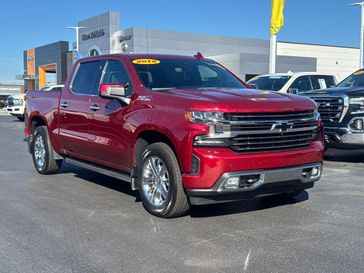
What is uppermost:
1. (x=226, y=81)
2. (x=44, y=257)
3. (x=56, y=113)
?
(x=226, y=81)

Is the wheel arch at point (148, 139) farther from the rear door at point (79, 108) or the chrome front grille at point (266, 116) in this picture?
the rear door at point (79, 108)

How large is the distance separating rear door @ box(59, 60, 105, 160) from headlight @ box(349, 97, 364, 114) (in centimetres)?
464

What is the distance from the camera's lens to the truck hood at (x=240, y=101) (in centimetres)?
510

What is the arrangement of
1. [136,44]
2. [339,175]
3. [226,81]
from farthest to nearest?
[136,44] → [339,175] → [226,81]

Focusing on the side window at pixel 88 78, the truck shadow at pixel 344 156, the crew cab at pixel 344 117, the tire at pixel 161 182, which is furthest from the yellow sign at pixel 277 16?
the tire at pixel 161 182

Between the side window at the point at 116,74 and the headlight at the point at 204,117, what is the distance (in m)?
1.34

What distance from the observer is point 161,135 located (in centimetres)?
564

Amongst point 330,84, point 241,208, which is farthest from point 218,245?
point 330,84

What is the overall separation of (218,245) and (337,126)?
521cm

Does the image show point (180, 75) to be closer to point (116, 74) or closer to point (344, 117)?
point (116, 74)

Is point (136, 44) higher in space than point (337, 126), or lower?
higher

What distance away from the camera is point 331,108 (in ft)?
30.4

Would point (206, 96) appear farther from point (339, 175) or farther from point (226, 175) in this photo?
point (339, 175)

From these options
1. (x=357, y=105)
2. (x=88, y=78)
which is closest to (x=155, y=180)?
(x=88, y=78)
